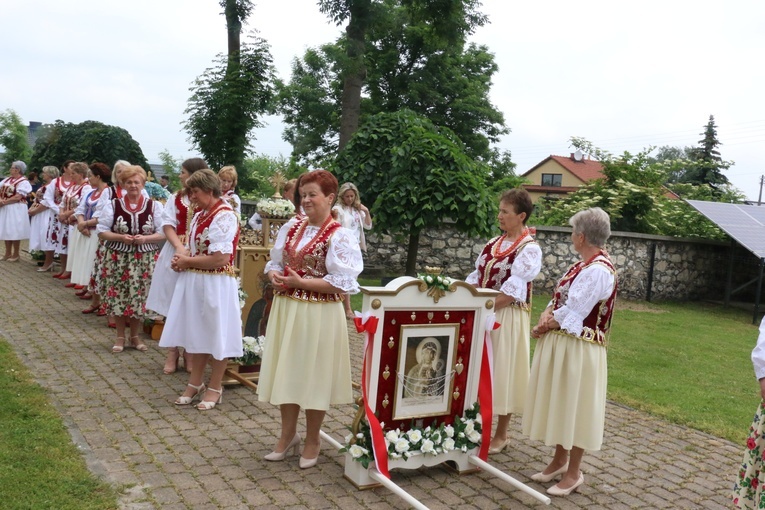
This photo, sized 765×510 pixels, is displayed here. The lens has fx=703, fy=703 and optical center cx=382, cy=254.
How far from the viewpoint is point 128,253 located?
26.0ft

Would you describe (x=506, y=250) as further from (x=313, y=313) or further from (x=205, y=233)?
(x=205, y=233)

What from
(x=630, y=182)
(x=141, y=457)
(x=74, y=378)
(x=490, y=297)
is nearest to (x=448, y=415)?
(x=490, y=297)

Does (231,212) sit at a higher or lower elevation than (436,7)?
lower

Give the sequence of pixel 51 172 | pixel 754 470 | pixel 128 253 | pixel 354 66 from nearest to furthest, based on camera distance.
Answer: pixel 754 470 < pixel 128 253 < pixel 51 172 < pixel 354 66

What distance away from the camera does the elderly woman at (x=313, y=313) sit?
183 inches

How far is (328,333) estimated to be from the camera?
4699mm

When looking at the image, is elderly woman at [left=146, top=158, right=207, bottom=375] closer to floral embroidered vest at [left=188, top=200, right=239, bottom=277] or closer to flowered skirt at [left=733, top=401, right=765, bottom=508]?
floral embroidered vest at [left=188, top=200, right=239, bottom=277]

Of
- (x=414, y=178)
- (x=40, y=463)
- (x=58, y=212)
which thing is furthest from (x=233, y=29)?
(x=40, y=463)

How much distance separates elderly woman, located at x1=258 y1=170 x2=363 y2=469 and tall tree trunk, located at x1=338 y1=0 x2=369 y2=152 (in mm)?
9164

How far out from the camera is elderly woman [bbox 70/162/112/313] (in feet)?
31.2

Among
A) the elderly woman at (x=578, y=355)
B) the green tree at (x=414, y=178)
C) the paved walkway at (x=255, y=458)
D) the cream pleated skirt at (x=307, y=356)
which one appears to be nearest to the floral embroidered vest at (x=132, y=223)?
the paved walkway at (x=255, y=458)

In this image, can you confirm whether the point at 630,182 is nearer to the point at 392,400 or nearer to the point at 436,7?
the point at 436,7

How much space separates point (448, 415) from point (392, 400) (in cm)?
53

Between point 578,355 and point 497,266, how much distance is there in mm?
1112
